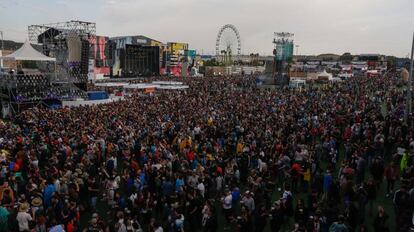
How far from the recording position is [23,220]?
272 inches

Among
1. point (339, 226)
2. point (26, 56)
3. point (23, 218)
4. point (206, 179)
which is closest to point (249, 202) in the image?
point (206, 179)

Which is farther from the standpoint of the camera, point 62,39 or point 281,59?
point 281,59

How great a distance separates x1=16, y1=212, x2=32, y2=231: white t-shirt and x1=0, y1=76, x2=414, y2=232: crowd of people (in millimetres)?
19

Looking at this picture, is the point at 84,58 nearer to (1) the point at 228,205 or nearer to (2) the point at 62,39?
(2) the point at 62,39

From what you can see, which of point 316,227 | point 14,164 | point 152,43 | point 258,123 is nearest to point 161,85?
point 258,123

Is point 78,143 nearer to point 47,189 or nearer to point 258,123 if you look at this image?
point 47,189

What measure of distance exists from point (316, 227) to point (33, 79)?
24.2 metres

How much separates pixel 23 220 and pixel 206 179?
13.3ft

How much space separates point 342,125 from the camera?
16.9 meters

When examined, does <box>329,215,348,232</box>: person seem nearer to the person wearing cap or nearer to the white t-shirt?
the person wearing cap

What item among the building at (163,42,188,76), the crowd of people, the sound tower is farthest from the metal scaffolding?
the building at (163,42,188,76)

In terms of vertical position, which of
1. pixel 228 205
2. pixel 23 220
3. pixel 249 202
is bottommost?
pixel 228 205

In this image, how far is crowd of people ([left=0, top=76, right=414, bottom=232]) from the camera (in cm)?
727

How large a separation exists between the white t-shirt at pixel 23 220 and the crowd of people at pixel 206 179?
19mm
